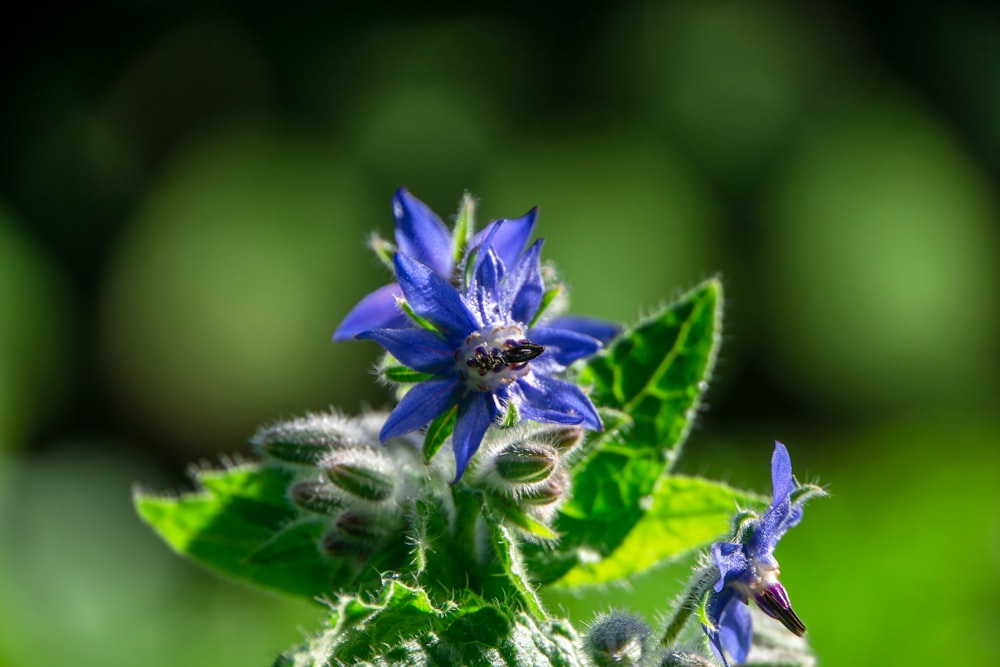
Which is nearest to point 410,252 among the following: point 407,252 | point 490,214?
point 407,252

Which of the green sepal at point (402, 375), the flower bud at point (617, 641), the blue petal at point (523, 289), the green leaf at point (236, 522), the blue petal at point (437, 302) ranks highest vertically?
the blue petal at point (523, 289)

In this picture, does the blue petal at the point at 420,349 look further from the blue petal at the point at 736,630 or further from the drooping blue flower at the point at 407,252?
the blue petal at the point at 736,630

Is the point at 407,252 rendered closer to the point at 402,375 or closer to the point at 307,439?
the point at 402,375

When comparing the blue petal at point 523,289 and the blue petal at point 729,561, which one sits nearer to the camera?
the blue petal at point 729,561

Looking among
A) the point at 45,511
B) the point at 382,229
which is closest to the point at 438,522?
the point at 45,511

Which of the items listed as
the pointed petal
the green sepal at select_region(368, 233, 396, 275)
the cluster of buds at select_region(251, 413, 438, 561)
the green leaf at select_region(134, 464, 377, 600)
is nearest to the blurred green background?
the green leaf at select_region(134, 464, 377, 600)

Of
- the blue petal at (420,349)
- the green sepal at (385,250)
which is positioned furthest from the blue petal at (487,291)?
the green sepal at (385,250)
